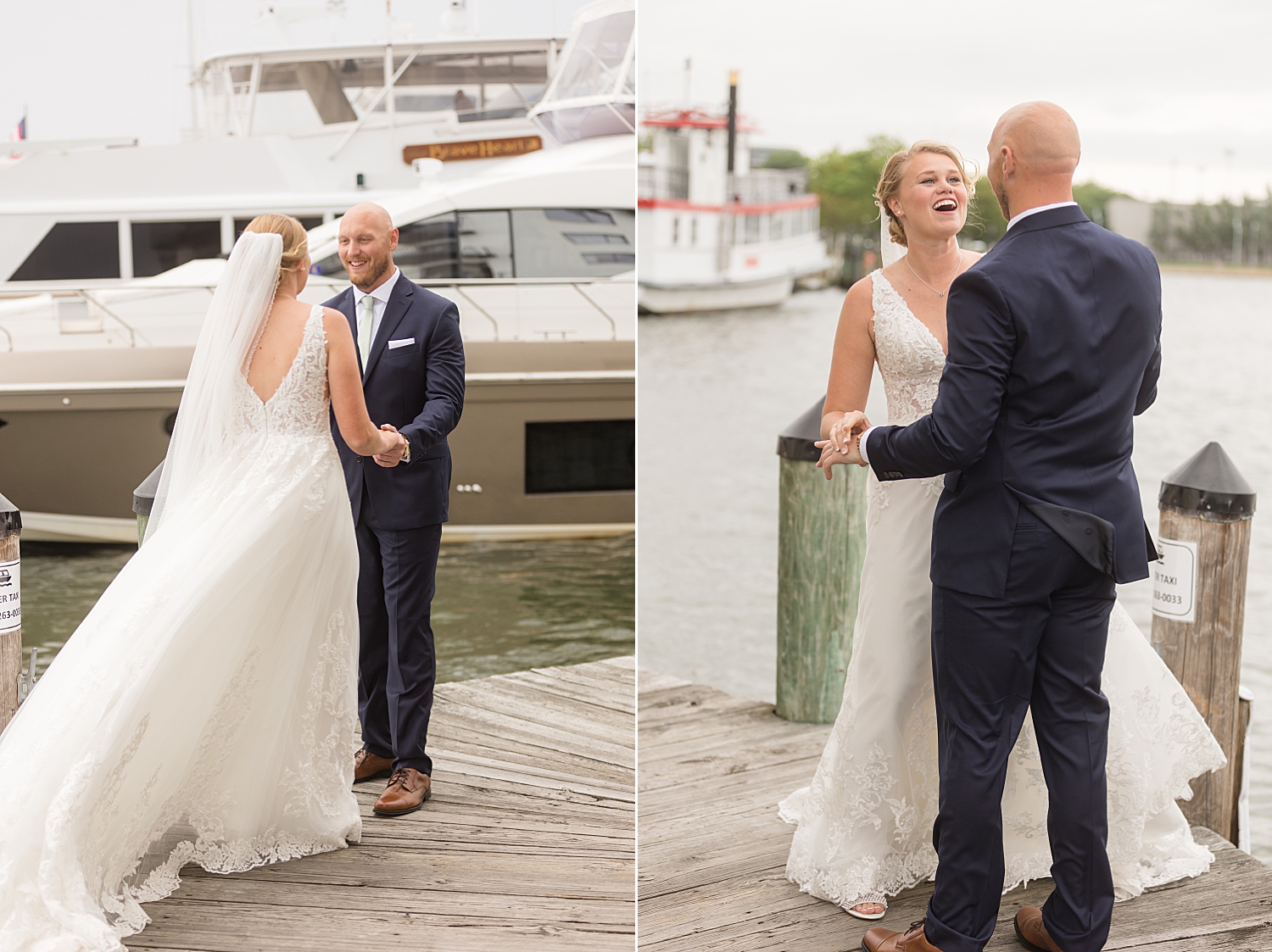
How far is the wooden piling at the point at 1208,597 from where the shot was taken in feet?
10.8

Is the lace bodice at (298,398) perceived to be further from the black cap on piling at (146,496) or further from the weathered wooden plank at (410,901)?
the weathered wooden plank at (410,901)

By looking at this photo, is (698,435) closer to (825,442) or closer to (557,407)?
(557,407)

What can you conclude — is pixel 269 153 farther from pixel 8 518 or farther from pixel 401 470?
pixel 401 470

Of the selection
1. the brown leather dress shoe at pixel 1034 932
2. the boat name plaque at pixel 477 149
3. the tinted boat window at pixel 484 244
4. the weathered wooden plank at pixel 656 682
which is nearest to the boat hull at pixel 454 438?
the tinted boat window at pixel 484 244

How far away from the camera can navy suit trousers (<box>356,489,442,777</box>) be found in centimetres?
348

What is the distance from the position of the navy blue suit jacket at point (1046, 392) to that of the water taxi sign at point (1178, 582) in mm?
1256

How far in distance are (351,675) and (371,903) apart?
0.65 meters

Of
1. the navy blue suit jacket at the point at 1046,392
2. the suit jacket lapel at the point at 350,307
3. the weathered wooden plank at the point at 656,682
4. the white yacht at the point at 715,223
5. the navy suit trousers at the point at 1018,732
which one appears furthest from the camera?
the white yacht at the point at 715,223

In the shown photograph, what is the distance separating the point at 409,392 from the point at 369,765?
124 cm

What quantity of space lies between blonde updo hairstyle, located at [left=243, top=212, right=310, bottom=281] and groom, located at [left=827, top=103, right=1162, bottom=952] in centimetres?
160

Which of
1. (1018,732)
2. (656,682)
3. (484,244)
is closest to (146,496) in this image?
(656,682)

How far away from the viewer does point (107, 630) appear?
2727 millimetres

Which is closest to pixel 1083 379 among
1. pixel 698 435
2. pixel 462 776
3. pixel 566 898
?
pixel 566 898

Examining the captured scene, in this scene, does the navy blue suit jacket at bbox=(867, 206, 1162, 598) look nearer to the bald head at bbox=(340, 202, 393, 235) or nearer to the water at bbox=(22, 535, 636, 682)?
the bald head at bbox=(340, 202, 393, 235)
